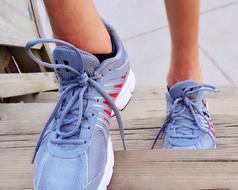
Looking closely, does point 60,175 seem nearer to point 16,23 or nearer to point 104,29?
point 104,29

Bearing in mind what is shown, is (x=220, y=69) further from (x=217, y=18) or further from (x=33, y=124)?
(x=33, y=124)

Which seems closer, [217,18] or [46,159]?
[46,159]

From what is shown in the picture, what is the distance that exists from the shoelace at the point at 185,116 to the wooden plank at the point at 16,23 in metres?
0.84

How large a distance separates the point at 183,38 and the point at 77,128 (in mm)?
490

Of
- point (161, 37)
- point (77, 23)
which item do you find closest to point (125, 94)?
point (77, 23)

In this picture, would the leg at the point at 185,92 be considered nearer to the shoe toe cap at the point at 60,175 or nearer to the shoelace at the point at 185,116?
the shoelace at the point at 185,116

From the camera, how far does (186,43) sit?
4.33 feet

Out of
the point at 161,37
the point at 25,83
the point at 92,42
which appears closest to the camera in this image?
the point at 92,42

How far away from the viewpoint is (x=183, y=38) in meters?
1.31

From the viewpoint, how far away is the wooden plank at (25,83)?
70.4 inches

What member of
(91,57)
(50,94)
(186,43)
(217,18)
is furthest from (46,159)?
(217,18)

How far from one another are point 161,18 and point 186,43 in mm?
2098

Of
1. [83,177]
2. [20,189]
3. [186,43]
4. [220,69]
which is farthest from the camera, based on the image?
[220,69]

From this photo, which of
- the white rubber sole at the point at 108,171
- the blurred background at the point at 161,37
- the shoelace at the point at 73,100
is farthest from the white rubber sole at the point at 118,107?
the blurred background at the point at 161,37
